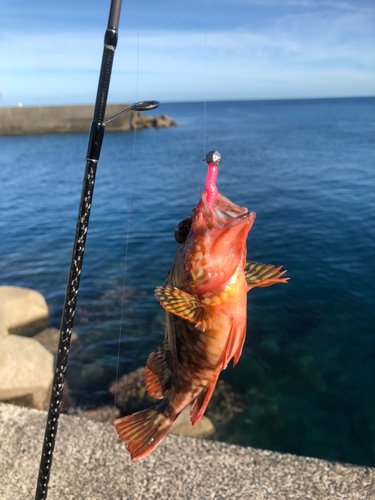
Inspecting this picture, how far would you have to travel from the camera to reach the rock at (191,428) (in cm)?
783

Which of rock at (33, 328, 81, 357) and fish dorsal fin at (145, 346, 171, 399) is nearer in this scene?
fish dorsal fin at (145, 346, 171, 399)

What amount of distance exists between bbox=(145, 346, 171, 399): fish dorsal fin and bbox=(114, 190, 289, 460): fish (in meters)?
0.06

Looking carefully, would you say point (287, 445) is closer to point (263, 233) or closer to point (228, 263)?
point (228, 263)

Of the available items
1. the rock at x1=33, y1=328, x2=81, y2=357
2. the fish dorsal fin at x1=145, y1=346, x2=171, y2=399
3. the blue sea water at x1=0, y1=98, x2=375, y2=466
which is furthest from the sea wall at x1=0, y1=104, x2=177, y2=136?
the fish dorsal fin at x1=145, y1=346, x2=171, y2=399

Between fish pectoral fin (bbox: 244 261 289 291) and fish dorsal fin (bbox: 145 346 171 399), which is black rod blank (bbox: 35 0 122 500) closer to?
fish dorsal fin (bbox: 145 346 171 399)

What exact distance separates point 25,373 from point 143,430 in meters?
7.15

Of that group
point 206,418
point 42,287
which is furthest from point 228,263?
point 42,287

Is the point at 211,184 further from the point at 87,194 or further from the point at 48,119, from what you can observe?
the point at 48,119

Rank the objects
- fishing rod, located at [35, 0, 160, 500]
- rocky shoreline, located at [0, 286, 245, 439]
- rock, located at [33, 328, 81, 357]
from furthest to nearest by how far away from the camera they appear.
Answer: rock, located at [33, 328, 81, 357] → rocky shoreline, located at [0, 286, 245, 439] → fishing rod, located at [35, 0, 160, 500]

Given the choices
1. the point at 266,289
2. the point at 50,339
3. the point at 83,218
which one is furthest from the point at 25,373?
the point at 266,289

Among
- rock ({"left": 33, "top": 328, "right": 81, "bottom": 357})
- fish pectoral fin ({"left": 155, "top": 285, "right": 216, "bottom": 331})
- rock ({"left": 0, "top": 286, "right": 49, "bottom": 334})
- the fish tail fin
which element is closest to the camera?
fish pectoral fin ({"left": 155, "top": 285, "right": 216, "bottom": 331})

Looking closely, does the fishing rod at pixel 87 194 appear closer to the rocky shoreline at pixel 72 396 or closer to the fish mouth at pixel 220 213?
the fish mouth at pixel 220 213

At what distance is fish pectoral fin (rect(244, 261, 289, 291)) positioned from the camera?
87.7 inches

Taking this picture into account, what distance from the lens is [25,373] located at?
859 cm
